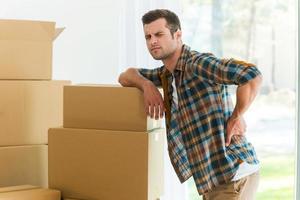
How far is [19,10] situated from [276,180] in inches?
75.9

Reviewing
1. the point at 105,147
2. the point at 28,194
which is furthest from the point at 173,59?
the point at 28,194

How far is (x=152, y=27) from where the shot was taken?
2.08 m

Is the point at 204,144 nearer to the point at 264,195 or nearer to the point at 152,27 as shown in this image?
the point at 152,27

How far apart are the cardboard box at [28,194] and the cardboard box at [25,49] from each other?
0.50m

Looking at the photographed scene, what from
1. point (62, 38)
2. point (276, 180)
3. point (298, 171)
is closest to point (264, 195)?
point (276, 180)

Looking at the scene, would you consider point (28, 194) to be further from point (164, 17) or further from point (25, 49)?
point (164, 17)

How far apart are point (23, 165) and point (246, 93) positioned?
3.44 feet

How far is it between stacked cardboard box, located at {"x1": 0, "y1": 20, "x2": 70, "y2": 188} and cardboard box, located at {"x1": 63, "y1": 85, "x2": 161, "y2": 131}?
27 centimetres

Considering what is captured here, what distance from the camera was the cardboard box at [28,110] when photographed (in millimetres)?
2453

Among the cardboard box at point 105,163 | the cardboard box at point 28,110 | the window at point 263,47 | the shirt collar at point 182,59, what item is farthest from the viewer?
the window at point 263,47

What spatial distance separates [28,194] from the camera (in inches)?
85.0

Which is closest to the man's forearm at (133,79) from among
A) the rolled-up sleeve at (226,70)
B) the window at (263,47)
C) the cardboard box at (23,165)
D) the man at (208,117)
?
the man at (208,117)

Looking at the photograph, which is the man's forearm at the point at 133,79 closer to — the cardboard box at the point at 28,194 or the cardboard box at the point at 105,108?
the cardboard box at the point at 105,108

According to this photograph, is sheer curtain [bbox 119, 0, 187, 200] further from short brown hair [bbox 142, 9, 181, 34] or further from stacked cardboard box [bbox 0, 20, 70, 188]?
short brown hair [bbox 142, 9, 181, 34]
